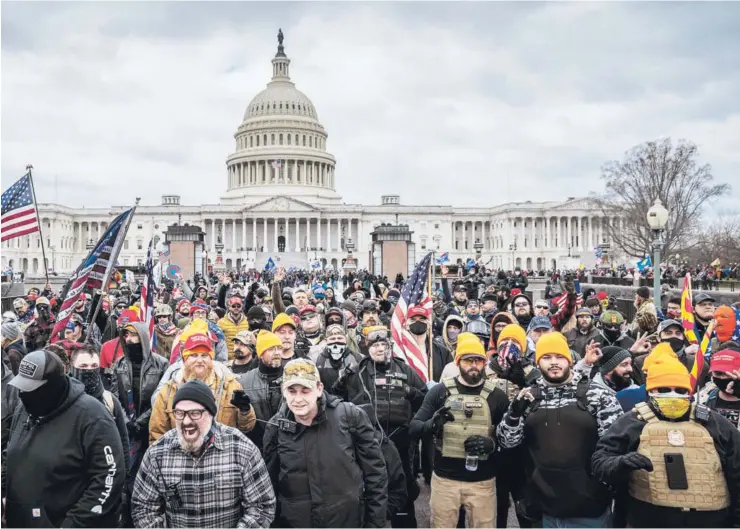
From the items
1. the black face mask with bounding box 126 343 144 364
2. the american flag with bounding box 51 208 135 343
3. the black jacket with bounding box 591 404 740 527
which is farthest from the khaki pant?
the american flag with bounding box 51 208 135 343

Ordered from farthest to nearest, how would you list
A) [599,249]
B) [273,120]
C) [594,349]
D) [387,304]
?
[273,120] < [599,249] < [387,304] < [594,349]

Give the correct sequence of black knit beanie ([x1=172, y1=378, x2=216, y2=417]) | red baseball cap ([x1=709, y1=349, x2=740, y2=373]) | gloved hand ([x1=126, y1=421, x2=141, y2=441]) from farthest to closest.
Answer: gloved hand ([x1=126, y1=421, x2=141, y2=441]), red baseball cap ([x1=709, y1=349, x2=740, y2=373]), black knit beanie ([x1=172, y1=378, x2=216, y2=417])

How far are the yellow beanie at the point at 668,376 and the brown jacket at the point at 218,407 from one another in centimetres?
259

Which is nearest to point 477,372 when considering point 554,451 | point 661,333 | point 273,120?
point 554,451

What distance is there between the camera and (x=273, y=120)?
4424 inches

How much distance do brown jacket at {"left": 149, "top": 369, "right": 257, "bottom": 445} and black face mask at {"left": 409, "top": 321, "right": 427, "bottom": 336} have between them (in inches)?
104

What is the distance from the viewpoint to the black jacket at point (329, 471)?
4.16 m

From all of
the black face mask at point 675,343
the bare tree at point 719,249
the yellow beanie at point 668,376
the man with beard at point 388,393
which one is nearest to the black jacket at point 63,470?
the man with beard at point 388,393

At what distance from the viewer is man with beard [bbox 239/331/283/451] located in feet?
18.0

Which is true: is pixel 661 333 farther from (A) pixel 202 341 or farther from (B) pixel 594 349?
(A) pixel 202 341

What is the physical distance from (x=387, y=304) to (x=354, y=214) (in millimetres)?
91539

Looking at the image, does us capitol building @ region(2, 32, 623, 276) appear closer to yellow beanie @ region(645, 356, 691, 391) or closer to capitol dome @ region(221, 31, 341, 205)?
capitol dome @ region(221, 31, 341, 205)

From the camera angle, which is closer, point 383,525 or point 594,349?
point 383,525

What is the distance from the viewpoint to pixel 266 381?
18.5 ft
